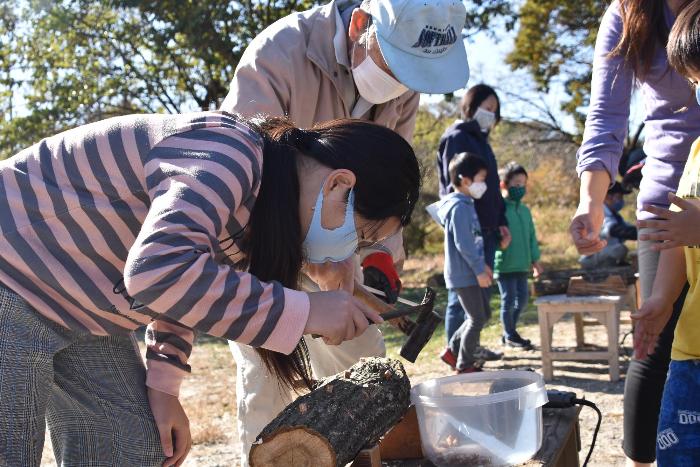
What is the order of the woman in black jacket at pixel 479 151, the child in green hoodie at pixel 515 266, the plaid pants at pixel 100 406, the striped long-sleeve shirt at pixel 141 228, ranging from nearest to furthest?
the striped long-sleeve shirt at pixel 141 228
the plaid pants at pixel 100 406
the woman in black jacket at pixel 479 151
the child in green hoodie at pixel 515 266

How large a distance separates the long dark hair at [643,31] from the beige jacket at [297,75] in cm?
86

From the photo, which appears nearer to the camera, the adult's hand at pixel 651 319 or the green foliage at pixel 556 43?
the adult's hand at pixel 651 319

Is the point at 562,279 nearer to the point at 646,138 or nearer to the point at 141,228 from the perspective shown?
the point at 646,138

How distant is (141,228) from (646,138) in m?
1.93

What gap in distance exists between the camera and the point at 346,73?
293cm

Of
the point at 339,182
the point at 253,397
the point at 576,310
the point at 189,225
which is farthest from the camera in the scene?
the point at 576,310

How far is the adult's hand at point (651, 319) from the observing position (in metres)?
2.67

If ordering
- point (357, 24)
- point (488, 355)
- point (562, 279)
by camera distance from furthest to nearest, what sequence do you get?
point (488, 355)
point (562, 279)
point (357, 24)

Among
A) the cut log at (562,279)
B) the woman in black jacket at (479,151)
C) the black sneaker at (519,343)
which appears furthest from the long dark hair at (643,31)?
the black sneaker at (519,343)

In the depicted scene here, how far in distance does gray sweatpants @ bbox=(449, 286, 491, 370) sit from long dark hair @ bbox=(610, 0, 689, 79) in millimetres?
3166

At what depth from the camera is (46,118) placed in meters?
13.7

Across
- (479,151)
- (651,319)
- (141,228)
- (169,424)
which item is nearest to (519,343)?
(479,151)

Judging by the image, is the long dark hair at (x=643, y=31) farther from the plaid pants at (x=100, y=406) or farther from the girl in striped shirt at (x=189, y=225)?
the plaid pants at (x=100, y=406)

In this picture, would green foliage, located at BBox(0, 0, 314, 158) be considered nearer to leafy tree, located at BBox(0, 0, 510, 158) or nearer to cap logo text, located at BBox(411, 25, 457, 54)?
leafy tree, located at BBox(0, 0, 510, 158)
